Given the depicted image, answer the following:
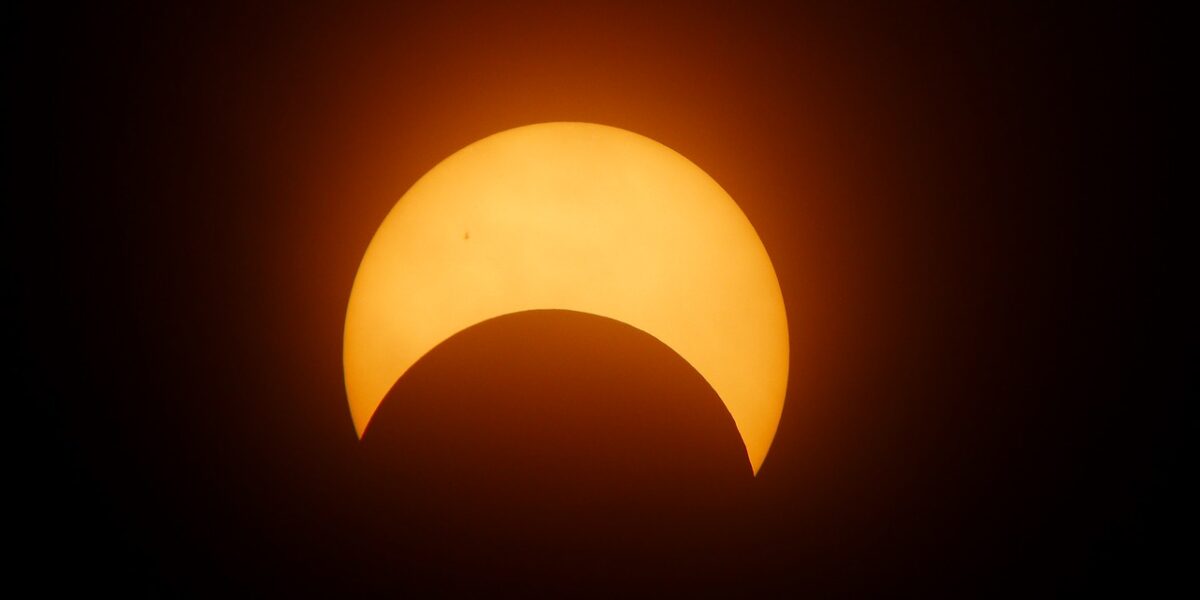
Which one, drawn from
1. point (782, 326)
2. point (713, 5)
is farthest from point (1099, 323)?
point (713, 5)

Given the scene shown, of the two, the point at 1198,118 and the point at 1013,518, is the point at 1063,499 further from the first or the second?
the point at 1198,118

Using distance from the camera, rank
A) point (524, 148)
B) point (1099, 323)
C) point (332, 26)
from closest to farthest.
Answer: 1. point (524, 148)
2. point (332, 26)
3. point (1099, 323)

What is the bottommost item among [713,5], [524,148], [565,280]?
[565,280]

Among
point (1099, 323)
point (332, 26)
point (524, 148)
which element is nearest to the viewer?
point (524, 148)

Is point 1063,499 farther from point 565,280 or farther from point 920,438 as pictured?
point 565,280

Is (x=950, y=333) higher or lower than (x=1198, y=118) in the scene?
lower

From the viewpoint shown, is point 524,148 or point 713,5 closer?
point 524,148
